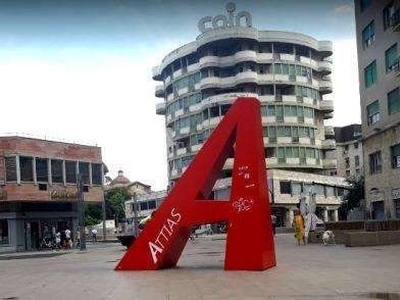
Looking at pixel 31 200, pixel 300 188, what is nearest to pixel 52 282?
pixel 31 200

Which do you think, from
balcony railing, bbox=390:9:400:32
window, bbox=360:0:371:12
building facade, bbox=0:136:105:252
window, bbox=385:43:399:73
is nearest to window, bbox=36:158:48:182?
building facade, bbox=0:136:105:252

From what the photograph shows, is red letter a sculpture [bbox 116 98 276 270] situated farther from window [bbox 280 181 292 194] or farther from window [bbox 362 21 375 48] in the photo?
window [bbox 280 181 292 194]

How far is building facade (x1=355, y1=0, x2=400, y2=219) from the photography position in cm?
3491

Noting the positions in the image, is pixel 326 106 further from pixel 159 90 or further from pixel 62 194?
pixel 62 194

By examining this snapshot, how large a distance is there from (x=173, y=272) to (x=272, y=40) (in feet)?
226

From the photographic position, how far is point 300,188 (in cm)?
7356

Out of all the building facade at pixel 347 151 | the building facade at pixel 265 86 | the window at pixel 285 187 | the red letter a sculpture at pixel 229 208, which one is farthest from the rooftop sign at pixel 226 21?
the red letter a sculpture at pixel 229 208

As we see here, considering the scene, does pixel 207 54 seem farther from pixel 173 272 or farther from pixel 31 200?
pixel 173 272

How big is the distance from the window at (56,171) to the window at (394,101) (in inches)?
922

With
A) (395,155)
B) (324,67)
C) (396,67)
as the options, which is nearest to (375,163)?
(395,155)

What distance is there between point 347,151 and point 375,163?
70112 mm

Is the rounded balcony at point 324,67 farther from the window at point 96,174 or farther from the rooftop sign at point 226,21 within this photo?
the window at point 96,174

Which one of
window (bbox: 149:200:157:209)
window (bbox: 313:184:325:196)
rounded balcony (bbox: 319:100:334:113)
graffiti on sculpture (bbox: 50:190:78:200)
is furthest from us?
window (bbox: 149:200:157:209)

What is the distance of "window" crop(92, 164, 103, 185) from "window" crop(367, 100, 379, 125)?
21132 millimetres
